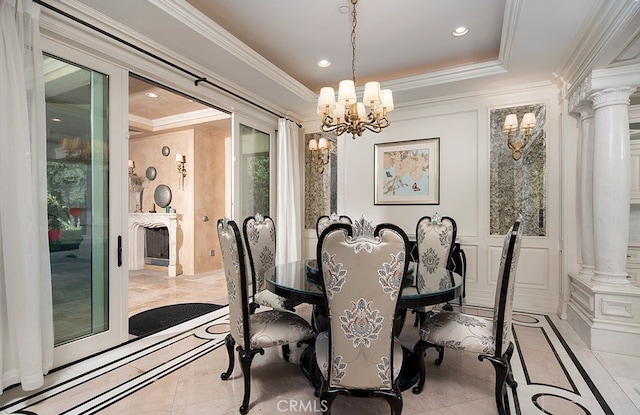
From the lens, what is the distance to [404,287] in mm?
2031

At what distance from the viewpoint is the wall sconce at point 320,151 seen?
4.50 metres

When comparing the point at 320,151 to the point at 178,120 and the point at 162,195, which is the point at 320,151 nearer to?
the point at 178,120

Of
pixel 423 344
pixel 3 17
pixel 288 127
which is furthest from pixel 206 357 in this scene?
pixel 288 127

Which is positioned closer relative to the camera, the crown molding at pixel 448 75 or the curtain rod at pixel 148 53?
the curtain rod at pixel 148 53

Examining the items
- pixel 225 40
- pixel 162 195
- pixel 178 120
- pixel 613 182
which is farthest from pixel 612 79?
pixel 162 195

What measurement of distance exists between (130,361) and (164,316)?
1.09 m

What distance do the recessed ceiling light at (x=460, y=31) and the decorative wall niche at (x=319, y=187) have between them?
2.21 meters

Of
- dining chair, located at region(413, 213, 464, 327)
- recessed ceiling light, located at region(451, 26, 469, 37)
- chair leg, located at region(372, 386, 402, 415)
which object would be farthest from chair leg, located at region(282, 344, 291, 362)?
recessed ceiling light, located at region(451, 26, 469, 37)

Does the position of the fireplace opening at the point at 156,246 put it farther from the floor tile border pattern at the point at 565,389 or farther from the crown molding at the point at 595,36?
the crown molding at the point at 595,36

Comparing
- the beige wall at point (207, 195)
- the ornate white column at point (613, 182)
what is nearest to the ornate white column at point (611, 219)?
the ornate white column at point (613, 182)

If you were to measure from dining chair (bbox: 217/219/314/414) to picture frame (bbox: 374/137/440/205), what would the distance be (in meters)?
2.78

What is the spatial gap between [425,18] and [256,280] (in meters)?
2.79

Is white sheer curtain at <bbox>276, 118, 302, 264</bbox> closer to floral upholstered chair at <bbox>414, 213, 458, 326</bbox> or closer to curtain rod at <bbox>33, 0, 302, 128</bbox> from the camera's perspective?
curtain rod at <bbox>33, 0, 302, 128</bbox>

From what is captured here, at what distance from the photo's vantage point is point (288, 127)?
15.3 ft
